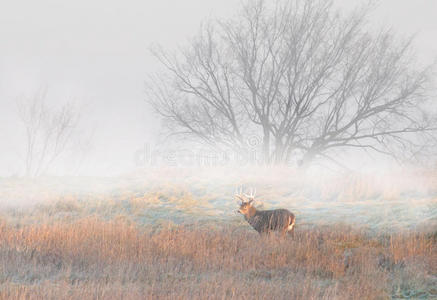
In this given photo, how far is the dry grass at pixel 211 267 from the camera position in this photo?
538 cm

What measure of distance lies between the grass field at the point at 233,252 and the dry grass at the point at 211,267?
2 cm

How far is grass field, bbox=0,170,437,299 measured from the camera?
553 centimetres

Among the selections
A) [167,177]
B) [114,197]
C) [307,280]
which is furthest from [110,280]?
[167,177]

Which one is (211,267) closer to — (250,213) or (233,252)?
(233,252)

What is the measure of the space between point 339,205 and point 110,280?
9189 mm

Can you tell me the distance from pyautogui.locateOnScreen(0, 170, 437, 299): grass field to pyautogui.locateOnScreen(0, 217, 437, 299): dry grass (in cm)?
2

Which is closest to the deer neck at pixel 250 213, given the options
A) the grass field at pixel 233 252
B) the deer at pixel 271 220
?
the deer at pixel 271 220

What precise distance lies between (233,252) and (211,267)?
90 cm

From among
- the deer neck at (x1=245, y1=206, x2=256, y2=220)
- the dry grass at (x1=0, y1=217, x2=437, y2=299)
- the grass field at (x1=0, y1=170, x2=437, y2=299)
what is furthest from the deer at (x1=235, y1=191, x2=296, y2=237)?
the dry grass at (x1=0, y1=217, x2=437, y2=299)

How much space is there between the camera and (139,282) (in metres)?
5.79

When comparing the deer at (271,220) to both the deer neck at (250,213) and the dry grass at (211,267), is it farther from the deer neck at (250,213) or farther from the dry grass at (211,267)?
the dry grass at (211,267)

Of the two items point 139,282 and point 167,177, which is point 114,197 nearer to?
point 167,177

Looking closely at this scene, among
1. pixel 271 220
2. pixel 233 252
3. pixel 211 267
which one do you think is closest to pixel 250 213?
pixel 271 220

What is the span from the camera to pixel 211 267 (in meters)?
6.94
